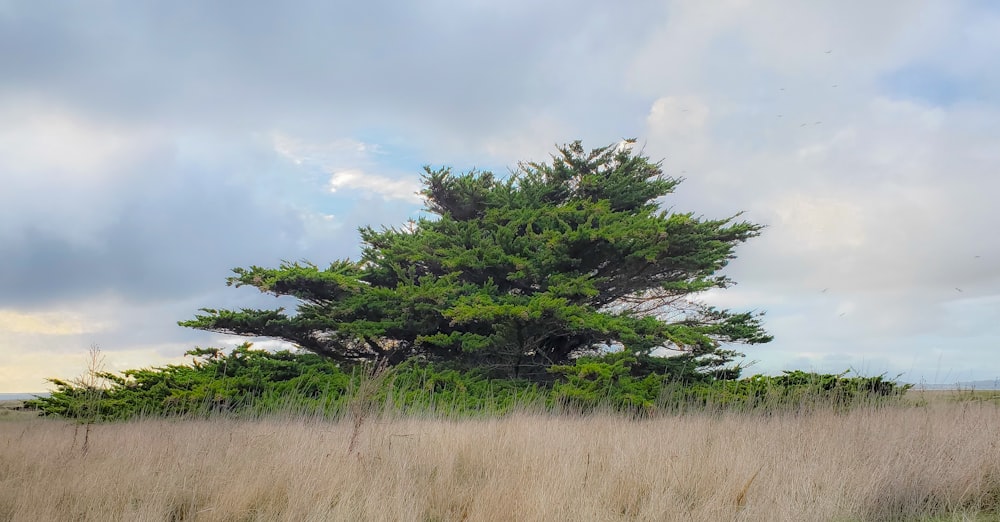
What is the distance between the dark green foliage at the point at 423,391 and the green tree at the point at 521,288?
32.8 inches

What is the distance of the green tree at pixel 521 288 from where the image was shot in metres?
12.7

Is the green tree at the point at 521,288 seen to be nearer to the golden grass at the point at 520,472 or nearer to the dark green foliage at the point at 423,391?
the dark green foliage at the point at 423,391

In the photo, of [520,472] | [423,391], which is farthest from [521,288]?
Result: [520,472]

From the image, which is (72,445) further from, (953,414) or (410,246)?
(953,414)

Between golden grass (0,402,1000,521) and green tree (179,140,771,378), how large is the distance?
431cm

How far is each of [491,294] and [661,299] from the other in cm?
400

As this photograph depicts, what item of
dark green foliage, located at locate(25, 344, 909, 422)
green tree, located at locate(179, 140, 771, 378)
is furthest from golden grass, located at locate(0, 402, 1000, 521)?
Result: green tree, located at locate(179, 140, 771, 378)

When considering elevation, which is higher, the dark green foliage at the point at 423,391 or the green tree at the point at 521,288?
the green tree at the point at 521,288

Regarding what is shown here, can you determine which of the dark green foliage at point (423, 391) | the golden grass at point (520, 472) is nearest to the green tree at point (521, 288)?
the dark green foliage at point (423, 391)

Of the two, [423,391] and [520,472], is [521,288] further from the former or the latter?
[520,472]

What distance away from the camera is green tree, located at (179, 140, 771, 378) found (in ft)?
41.5

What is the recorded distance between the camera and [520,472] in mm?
5637

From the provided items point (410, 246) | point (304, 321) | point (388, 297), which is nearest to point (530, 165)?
point (410, 246)

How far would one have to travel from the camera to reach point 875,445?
23.1ft
